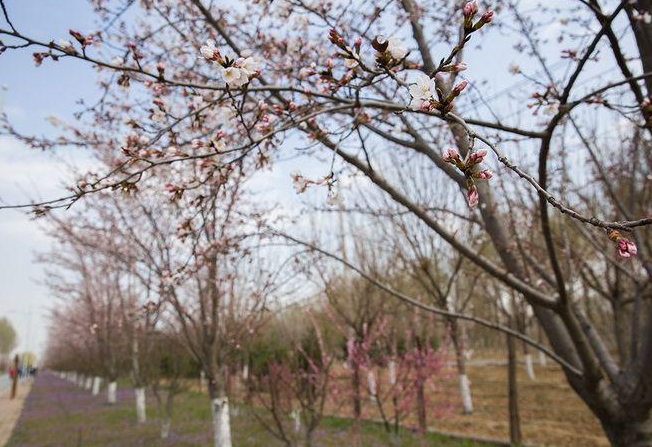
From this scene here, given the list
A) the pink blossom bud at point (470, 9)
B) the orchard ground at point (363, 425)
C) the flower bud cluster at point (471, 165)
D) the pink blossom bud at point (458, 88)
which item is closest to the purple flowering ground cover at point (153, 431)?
the orchard ground at point (363, 425)

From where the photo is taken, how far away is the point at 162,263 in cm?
673

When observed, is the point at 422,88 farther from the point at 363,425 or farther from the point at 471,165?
the point at 363,425

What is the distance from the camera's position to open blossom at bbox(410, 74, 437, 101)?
1.29m

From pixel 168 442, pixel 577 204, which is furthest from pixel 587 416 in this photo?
pixel 168 442

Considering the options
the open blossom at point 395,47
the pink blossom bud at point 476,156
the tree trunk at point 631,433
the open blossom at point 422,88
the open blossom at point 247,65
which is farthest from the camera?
the tree trunk at point 631,433

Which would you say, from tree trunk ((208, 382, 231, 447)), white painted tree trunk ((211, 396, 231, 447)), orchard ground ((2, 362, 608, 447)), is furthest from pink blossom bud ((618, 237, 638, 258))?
white painted tree trunk ((211, 396, 231, 447))

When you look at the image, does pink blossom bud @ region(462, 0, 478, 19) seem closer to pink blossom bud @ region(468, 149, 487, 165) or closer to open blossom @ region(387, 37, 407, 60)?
open blossom @ region(387, 37, 407, 60)

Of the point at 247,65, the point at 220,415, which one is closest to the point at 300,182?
the point at 247,65

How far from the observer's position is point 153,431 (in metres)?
10.8

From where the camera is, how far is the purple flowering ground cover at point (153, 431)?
8.42 meters

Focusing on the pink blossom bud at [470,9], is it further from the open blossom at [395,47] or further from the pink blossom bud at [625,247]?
the pink blossom bud at [625,247]

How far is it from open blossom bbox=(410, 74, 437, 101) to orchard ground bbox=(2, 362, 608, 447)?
5926 mm

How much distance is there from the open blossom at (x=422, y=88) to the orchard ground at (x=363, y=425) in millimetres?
5926

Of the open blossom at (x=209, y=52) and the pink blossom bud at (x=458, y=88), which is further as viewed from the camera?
the open blossom at (x=209, y=52)
